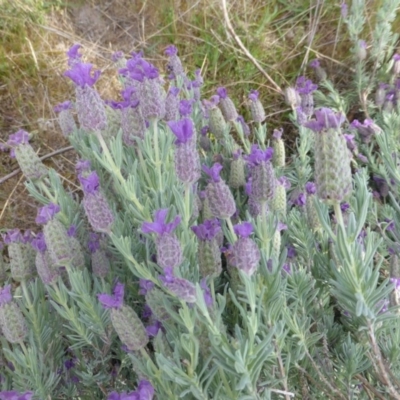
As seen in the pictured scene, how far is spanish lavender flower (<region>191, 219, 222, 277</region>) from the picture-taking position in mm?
972

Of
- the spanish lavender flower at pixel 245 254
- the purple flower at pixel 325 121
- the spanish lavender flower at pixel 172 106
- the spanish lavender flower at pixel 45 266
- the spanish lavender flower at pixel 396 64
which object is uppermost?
the spanish lavender flower at pixel 396 64

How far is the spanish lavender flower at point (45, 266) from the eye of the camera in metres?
1.14

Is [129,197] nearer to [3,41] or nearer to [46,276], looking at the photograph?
[46,276]

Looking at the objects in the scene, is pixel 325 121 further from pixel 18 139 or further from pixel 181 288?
pixel 18 139

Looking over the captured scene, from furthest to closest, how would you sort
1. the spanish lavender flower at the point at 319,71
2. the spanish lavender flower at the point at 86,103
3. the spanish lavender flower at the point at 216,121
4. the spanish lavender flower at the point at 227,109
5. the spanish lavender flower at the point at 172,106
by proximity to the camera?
the spanish lavender flower at the point at 319,71 → the spanish lavender flower at the point at 227,109 → the spanish lavender flower at the point at 216,121 → the spanish lavender flower at the point at 172,106 → the spanish lavender flower at the point at 86,103

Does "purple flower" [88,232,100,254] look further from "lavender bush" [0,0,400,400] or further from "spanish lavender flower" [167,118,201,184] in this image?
"spanish lavender flower" [167,118,201,184]

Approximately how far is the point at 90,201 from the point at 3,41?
1.89 meters

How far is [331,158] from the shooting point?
74 centimetres

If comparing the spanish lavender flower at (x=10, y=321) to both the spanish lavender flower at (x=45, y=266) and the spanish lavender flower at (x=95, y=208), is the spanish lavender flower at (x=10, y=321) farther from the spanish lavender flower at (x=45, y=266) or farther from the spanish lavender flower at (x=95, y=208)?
the spanish lavender flower at (x=95, y=208)

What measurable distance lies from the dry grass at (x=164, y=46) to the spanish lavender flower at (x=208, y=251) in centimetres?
149

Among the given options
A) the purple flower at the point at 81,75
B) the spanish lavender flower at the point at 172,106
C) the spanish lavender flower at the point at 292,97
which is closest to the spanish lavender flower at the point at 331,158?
the purple flower at the point at 81,75

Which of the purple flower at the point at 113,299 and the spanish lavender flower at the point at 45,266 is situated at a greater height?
the purple flower at the point at 113,299

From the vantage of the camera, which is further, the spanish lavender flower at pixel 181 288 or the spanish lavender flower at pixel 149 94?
the spanish lavender flower at pixel 149 94

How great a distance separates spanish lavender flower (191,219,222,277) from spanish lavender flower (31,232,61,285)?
1.34 feet
